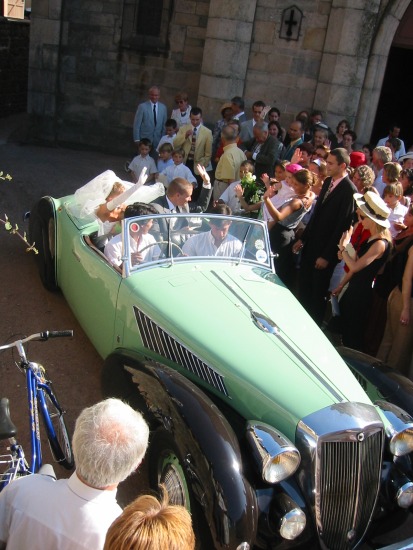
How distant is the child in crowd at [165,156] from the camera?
886 centimetres

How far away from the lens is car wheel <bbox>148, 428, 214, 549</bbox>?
11.0 feet

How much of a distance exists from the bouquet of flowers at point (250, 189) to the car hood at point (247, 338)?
229 centimetres

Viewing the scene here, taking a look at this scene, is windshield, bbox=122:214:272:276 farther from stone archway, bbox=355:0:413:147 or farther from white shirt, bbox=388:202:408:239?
stone archway, bbox=355:0:413:147

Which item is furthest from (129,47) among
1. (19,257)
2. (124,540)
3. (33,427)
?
(124,540)

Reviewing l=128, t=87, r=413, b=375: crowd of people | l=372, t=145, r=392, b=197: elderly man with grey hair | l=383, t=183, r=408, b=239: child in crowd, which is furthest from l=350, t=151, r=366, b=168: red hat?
l=383, t=183, r=408, b=239: child in crowd

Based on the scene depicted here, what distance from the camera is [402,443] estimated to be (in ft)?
12.7

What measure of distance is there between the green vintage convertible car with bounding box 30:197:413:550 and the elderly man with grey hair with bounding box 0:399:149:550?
3.15 ft

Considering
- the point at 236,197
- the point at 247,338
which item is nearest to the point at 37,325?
the point at 247,338

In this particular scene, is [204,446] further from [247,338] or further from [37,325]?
[37,325]

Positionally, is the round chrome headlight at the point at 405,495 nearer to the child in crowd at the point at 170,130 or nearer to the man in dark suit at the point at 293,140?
the man in dark suit at the point at 293,140

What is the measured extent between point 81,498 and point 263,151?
6.91 m

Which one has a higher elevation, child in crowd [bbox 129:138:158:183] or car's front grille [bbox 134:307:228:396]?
child in crowd [bbox 129:138:158:183]

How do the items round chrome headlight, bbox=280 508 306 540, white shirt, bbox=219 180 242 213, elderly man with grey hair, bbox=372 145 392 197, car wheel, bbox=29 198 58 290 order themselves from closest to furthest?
round chrome headlight, bbox=280 508 306 540 → car wheel, bbox=29 198 58 290 → white shirt, bbox=219 180 242 213 → elderly man with grey hair, bbox=372 145 392 197

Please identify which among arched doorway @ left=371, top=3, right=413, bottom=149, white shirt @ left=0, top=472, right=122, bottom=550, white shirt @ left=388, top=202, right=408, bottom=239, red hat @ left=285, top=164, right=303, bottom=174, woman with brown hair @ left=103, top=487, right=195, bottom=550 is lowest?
white shirt @ left=0, top=472, right=122, bottom=550
